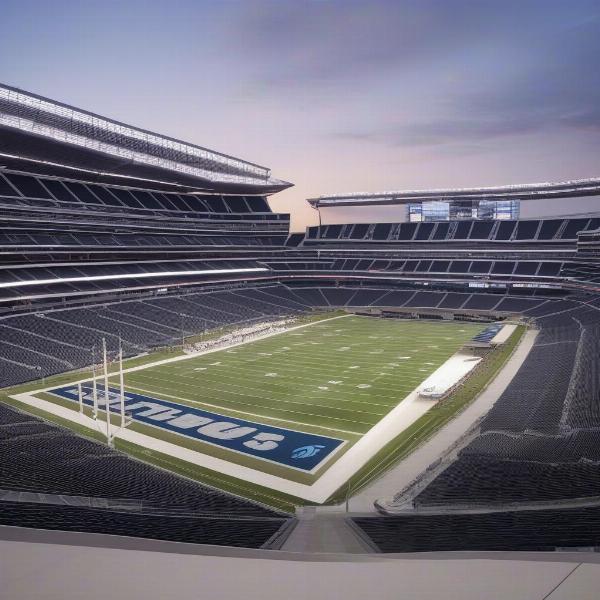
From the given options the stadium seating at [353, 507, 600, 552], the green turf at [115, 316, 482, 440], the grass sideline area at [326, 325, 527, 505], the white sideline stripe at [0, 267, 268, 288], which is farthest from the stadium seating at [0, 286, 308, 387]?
the stadium seating at [353, 507, 600, 552]

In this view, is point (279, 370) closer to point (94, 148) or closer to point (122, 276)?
point (122, 276)

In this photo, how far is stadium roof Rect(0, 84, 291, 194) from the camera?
4059cm

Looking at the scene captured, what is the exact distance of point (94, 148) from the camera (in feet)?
157

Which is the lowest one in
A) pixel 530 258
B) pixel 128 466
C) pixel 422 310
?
pixel 128 466

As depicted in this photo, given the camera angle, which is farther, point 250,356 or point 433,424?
point 250,356

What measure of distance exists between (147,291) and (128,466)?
40793mm

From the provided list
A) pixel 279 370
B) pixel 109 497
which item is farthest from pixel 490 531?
pixel 279 370

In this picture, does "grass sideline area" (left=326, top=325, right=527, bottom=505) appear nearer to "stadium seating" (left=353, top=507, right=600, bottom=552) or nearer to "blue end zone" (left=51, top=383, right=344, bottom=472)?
"blue end zone" (left=51, top=383, right=344, bottom=472)

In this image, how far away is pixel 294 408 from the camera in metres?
27.0

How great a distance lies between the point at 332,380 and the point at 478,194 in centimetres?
5123

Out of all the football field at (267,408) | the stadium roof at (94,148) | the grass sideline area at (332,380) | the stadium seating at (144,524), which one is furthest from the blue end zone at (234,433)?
the stadium roof at (94,148)

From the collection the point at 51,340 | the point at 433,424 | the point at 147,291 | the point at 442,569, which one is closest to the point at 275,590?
Result: the point at 442,569

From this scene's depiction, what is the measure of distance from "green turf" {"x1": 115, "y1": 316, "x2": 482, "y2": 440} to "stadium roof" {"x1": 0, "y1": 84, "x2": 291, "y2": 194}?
2263cm

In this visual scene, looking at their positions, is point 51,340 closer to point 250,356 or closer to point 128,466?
point 250,356
